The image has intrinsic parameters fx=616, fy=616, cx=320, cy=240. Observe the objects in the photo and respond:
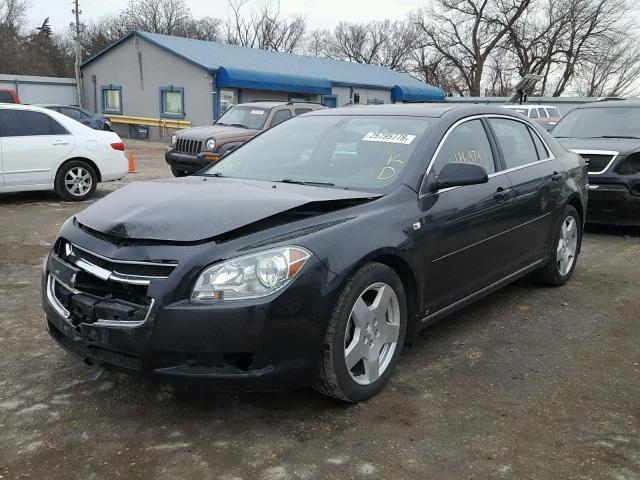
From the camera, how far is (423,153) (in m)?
3.77

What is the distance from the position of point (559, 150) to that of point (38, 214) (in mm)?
6988

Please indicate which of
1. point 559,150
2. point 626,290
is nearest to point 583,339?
point 626,290

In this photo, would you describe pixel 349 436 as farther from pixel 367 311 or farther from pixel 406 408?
pixel 367 311

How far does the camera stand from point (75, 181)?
9.88m

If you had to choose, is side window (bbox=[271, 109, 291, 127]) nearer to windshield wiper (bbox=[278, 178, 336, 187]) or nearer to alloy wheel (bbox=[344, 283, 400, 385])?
windshield wiper (bbox=[278, 178, 336, 187])

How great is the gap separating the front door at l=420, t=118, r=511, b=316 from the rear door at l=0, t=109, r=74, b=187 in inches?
286

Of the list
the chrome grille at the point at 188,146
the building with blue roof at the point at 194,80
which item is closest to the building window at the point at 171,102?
the building with blue roof at the point at 194,80

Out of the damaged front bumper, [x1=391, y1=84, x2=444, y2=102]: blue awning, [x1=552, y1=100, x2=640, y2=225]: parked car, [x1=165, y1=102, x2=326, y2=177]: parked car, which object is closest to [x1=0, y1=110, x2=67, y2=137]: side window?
[x1=165, y1=102, x2=326, y2=177]: parked car

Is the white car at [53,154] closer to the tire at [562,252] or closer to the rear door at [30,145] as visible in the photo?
the rear door at [30,145]

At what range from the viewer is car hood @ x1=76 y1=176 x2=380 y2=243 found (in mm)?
2930

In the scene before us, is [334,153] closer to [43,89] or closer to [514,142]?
[514,142]

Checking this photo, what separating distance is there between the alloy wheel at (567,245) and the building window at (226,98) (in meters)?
21.8

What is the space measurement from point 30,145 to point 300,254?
25.5 feet

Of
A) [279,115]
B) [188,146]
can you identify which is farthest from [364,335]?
[279,115]
